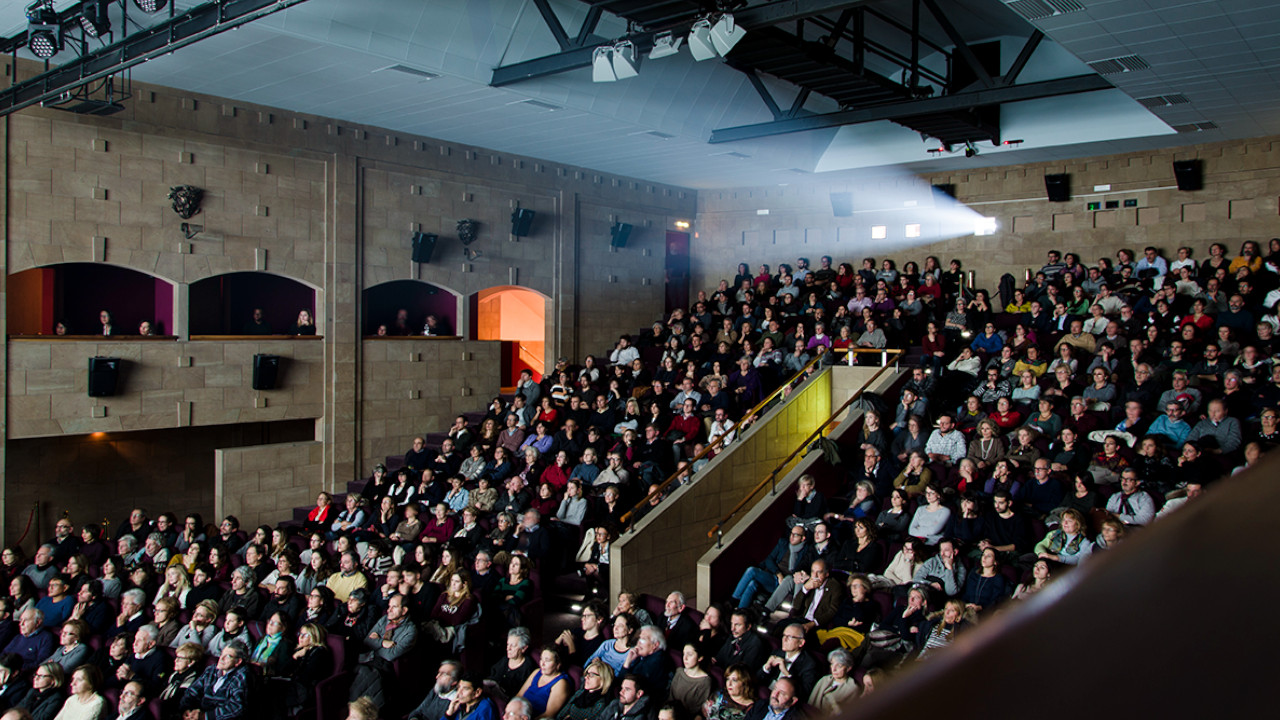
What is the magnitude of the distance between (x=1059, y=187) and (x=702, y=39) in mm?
9740

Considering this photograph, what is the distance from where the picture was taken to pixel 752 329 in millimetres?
13633

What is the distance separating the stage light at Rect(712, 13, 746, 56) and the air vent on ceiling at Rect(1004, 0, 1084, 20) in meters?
2.28

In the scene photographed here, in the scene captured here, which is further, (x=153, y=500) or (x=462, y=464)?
(x=153, y=500)

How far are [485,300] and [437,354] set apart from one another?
508 centimetres

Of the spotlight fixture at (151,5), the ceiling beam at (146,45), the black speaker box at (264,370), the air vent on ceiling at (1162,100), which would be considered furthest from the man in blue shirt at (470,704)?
the air vent on ceiling at (1162,100)

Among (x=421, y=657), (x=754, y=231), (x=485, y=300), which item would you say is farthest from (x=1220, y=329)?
(x=485, y=300)

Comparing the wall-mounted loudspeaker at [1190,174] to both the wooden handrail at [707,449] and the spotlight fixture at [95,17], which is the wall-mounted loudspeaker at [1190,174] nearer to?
the wooden handrail at [707,449]

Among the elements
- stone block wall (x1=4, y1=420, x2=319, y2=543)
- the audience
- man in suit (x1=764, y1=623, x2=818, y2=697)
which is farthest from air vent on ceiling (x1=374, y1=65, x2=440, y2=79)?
man in suit (x1=764, y1=623, x2=818, y2=697)

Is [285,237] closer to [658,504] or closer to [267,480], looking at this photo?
[267,480]

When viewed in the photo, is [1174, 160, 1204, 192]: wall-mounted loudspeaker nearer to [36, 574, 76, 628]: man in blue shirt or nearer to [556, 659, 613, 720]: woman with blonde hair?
[556, 659, 613, 720]: woman with blonde hair

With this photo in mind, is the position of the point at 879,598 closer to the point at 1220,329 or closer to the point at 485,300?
the point at 1220,329

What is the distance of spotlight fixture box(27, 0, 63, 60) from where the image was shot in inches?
328

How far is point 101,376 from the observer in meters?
11.0

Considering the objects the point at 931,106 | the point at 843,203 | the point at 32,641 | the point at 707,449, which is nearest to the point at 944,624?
the point at 707,449
